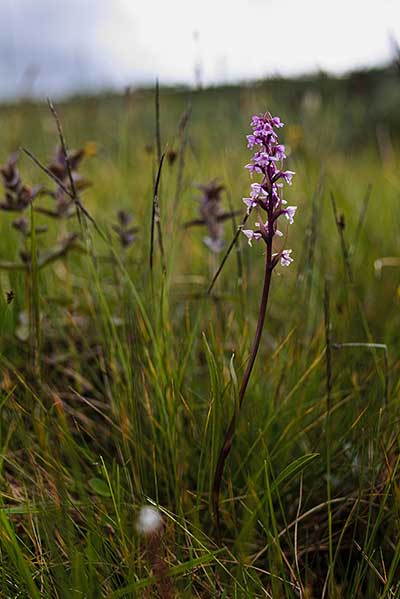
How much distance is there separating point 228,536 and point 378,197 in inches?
81.7

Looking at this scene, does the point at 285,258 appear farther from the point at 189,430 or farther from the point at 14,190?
the point at 14,190

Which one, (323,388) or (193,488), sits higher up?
(323,388)

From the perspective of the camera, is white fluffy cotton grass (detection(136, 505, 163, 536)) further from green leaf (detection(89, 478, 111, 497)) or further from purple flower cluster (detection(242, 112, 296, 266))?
purple flower cluster (detection(242, 112, 296, 266))

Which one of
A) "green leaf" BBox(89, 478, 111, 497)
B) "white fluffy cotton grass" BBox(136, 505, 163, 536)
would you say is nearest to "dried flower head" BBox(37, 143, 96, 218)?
"green leaf" BBox(89, 478, 111, 497)

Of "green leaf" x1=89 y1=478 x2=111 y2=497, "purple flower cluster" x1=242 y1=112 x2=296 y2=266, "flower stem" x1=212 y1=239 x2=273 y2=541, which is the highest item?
"purple flower cluster" x1=242 y1=112 x2=296 y2=266

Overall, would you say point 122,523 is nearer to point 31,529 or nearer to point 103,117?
point 31,529

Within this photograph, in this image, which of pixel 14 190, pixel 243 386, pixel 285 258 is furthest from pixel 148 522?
pixel 14 190

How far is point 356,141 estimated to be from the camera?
22.0 ft

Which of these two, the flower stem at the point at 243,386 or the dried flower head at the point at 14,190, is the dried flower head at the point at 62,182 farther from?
the flower stem at the point at 243,386

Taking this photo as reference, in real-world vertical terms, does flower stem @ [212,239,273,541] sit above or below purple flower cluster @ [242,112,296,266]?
below

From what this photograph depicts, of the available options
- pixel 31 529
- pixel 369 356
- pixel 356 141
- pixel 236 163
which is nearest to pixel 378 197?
pixel 236 163

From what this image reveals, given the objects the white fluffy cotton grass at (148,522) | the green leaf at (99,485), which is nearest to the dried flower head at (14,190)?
the green leaf at (99,485)

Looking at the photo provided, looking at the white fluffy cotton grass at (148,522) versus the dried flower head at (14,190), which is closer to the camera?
the white fluffy cotton grass at (148,522)

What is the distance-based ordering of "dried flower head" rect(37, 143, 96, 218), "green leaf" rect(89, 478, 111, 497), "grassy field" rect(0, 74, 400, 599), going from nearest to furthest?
"grassy field" rect(0, 74, 400, 599) → "green leaf" rect(89, 478, 111, 497) → "dried flower head" rect(37, 143, 96, 218)
